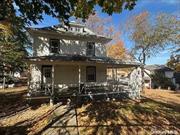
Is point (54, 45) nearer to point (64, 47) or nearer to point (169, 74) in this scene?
point (64, 47)

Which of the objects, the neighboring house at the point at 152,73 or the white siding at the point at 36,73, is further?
the neighboring house at the point at 152,73

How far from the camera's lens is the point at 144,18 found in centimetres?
5025

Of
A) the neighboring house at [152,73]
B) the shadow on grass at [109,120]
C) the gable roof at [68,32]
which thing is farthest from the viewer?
the neighboring house at [152,73]

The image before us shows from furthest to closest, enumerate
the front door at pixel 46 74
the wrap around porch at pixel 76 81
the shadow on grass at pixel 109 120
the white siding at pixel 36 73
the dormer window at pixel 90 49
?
the dormer window at pixel 90 49 < the front door at pixel 46 74 < the white siding at pixel 36 73 < the wrap around porch at pixel 76 81 < the shadow on grass at pixel 109 120

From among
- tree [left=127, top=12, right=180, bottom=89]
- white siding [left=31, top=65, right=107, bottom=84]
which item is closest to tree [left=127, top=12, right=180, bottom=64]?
tree [left=127, top=12, right=180, bottom=89]

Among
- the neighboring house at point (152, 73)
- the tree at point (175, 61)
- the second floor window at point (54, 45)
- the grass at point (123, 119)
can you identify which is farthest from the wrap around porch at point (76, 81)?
the neighboring house at point (152, 73)

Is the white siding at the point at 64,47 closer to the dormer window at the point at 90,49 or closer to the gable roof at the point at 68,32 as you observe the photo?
the dormer window at the point at 90,49

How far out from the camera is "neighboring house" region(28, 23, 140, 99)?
23297 millimetres

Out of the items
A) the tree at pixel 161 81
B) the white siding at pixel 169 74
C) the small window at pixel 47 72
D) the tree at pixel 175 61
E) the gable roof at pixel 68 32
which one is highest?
the gable roof at pixel 68 32

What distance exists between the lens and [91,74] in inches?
1042

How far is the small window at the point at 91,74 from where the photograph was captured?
26266 mm

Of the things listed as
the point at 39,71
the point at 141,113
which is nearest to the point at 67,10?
the point at 141,113

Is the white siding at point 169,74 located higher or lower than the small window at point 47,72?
higher

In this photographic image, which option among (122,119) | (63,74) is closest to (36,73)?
(63,74)
